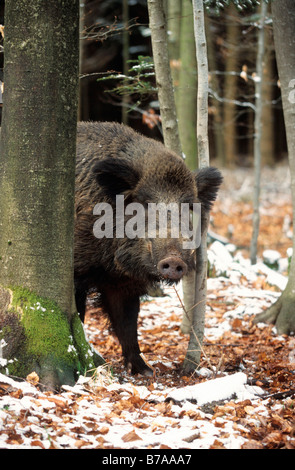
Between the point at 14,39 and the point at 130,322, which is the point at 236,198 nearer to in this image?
the point at 130,322

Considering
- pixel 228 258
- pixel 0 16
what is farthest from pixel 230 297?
pixel 0 16

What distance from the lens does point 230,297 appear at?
909 cm

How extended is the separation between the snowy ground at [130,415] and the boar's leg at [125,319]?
3.45ft

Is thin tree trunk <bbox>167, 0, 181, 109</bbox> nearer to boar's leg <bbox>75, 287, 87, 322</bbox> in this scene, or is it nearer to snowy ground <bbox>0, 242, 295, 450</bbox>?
boar's leg <bbox>75, 287, 87, 322</bbox>

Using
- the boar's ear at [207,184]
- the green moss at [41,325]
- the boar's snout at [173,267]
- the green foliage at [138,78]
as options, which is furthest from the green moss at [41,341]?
the green foliage at [138,78]

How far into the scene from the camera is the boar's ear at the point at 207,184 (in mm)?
5676

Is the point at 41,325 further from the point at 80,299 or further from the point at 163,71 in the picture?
the point at 163,71

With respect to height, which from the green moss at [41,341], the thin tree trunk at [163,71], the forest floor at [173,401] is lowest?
the forest floor at [173,401]

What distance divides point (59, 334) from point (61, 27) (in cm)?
244

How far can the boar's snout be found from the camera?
15.0ft

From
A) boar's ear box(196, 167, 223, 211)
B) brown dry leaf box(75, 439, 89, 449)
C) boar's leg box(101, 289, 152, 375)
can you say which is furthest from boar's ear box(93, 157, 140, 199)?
brown dry leaf box(75, 439, 89, 449)

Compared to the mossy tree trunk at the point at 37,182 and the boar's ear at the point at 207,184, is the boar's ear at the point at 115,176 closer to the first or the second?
the boar's ear at the point at 207,184

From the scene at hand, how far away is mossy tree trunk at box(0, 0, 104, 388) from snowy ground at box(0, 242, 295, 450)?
0.31 m

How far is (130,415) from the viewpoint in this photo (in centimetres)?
386
